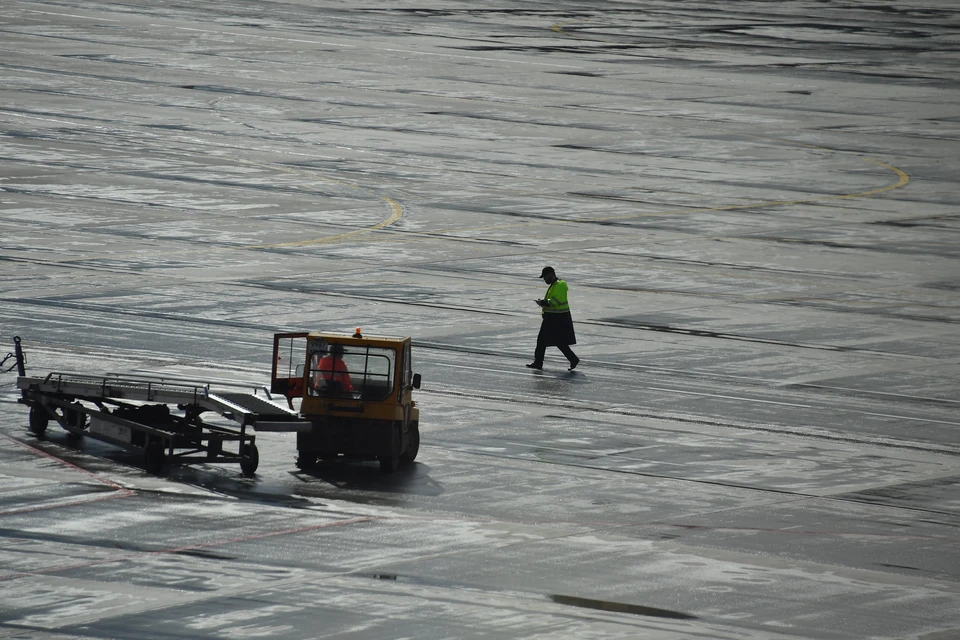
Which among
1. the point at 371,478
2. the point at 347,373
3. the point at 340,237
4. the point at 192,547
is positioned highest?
the point at 340,237

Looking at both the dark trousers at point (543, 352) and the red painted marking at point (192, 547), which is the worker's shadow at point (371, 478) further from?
the dark trousers at point (543, 352)

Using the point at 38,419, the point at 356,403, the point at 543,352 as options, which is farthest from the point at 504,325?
the point at 38,419

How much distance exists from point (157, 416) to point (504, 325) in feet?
37.5

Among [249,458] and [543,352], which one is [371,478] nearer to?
[249,458]

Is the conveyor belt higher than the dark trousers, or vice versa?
the dark trousers

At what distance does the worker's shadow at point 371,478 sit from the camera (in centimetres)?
2155

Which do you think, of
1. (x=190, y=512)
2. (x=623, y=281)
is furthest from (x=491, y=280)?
(x=190, y=512)

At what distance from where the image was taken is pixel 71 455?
2267 centimetres

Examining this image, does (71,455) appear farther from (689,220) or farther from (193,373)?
(689,220)

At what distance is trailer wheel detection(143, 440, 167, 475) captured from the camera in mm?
21906

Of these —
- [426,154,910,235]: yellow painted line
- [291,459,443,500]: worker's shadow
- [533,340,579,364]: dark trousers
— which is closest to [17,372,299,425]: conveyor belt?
[291,459,443,500]: worker's shadow

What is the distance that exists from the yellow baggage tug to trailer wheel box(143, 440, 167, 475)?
1.36m

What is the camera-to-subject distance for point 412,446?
23000 mm

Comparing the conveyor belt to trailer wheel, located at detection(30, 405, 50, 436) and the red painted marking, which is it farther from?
the red painted marking
